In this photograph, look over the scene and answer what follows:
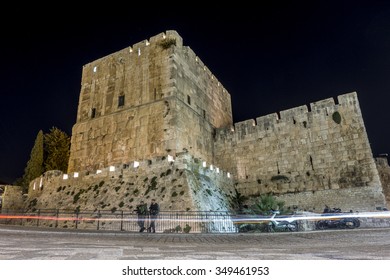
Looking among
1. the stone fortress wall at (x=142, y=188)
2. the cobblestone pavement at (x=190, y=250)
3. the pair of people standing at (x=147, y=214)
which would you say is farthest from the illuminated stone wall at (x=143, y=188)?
the cobblestone pavement at (x=190, y=250)

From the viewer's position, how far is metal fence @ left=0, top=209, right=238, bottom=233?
1273cm

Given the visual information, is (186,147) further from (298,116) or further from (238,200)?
(298,116)

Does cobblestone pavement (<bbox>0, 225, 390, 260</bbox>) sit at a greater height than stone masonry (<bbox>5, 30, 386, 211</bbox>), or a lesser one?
lesser

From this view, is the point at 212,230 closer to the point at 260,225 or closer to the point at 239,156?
the point at 260,225

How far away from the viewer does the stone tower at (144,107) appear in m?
20.8

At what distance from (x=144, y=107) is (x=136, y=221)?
10832 mm

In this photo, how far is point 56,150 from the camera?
109 ft

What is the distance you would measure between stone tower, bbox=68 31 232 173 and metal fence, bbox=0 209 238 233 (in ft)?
20.2

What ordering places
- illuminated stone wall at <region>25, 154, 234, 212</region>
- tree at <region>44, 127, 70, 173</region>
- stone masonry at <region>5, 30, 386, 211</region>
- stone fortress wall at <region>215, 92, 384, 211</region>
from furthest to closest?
1. tree at <region>44, 127, 70, 173</region>
2. stone fortress wall at <region>215, 92, 384, 211</region>
3. stone masonry at <region>5, 30, 386, 211</region>
4. illuminated stone wall at <region>25, 154, 234, 212</region>

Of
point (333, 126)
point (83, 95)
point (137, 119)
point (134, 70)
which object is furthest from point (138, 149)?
point (333, 126)

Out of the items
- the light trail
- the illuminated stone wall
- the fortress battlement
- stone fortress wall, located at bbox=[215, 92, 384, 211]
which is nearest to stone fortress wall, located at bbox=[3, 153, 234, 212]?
the illuminated stone wall

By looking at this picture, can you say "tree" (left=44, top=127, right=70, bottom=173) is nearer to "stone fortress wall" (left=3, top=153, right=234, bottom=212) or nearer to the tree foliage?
the tree foliage

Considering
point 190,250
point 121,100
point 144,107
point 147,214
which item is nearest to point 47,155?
point 121,100

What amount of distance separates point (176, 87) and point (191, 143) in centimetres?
474
